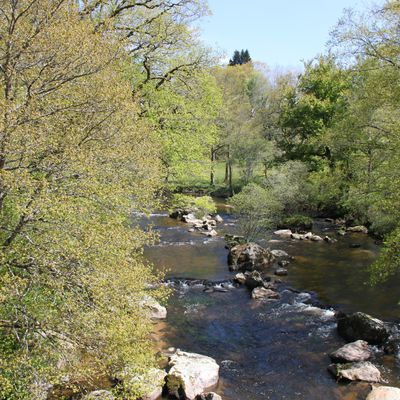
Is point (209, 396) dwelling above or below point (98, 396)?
below

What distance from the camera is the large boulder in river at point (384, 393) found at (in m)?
11.0

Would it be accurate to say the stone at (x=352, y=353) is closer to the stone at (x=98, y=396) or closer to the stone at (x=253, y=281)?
the stone at (x=253, y=281)

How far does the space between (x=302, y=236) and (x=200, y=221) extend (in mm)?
9420

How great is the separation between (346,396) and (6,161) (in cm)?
1128

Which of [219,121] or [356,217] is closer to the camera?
[356,217]

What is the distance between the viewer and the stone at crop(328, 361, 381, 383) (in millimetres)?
12500

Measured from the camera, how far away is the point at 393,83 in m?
16.4

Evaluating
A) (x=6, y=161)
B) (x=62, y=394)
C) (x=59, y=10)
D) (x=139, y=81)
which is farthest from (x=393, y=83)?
(x=62, y=394)

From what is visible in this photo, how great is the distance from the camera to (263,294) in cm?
1983

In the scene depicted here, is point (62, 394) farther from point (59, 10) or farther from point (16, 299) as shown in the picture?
point (59, 10)

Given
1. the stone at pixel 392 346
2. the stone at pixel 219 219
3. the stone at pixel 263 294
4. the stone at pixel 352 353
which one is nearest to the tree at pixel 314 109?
the stone at pixel 219 219

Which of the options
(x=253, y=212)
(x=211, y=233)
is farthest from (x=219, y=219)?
(x=253, y=212)

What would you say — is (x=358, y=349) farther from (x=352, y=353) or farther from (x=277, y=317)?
(x=277, y=317)

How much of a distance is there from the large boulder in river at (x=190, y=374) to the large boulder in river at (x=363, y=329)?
18.6ft
